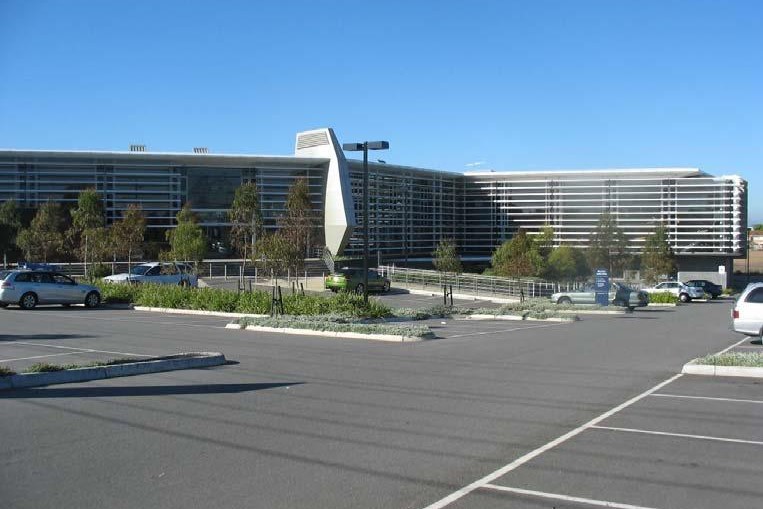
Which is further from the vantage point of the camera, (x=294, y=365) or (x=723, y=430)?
(x=294, y=365)

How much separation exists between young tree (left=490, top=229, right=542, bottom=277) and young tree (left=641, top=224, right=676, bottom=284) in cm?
890

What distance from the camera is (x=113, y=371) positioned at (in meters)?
11.9

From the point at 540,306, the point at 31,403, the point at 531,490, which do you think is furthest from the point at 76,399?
the point at 540,306

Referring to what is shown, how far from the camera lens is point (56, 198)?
57.3 meters

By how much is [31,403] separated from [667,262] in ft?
175

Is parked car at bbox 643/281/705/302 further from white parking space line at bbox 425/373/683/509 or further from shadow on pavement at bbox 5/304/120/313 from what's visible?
white parking space line at bbox 425/373/683/509

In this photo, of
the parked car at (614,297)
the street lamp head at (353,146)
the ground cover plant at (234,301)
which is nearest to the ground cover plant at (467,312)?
the ground cover plant at (234,301)

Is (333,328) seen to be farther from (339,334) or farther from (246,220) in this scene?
(246,220)

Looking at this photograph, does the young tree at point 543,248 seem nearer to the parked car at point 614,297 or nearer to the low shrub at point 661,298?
the low shrub at point 661,298

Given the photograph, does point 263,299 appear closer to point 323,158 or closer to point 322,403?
point 322,403

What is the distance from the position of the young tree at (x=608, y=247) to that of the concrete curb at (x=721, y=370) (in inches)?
1621

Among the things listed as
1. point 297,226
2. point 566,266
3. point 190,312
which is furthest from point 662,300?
point 190,312

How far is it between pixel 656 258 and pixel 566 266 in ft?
22.2

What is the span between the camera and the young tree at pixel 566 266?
182 feet
